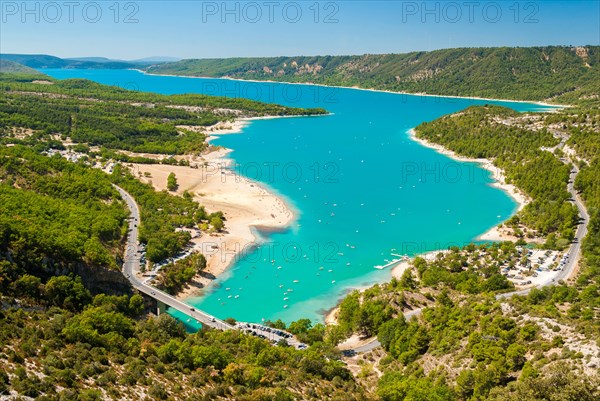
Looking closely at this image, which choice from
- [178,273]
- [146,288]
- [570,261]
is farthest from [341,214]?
[146,288]

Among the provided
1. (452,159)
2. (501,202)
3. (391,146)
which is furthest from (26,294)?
(391,146)

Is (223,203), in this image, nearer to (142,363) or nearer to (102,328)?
(102,328)

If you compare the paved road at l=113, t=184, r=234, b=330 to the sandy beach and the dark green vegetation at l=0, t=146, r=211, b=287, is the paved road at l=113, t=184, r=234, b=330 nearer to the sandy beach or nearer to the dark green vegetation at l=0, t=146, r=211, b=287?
the dark green vegetation at l=0, t=146, r=211, b=287

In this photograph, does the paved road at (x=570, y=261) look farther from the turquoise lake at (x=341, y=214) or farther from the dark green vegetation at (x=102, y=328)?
the turquoise lake at (x=341, y=214)

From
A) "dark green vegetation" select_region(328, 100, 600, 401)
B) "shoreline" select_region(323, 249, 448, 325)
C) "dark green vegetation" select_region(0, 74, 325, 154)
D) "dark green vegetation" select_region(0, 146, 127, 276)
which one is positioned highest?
"dark green vegetation" select_region(0, 74, 325, 154)

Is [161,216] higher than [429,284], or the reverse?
[161,216]

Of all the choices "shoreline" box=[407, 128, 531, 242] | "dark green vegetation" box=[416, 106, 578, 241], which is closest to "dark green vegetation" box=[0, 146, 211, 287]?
"shoreline" box=[407, 128, 531, 242]
